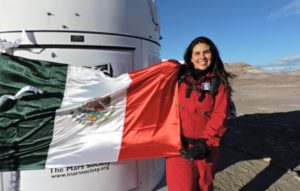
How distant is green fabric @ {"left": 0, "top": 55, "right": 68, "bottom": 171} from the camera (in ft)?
12.6

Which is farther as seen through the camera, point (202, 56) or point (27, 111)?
point (27, 111)

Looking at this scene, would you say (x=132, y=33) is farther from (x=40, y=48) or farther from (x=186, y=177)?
(x=186, y=177)

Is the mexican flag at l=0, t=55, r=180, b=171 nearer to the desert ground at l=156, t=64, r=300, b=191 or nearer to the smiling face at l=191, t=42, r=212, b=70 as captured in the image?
the smiling face at l=191, t=42, r=212, b=70

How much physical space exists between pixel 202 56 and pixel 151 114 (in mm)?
896

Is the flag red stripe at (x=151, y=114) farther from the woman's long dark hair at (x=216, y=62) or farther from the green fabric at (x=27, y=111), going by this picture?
the green fabric at (x=27, y=111)

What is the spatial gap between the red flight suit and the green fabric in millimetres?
1252

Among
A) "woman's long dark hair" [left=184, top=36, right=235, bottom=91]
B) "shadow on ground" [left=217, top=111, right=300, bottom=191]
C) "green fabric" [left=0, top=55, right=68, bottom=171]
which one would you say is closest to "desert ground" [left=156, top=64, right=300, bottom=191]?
"shadow on ground" [left=217, top=111, right=300, bottom=191]

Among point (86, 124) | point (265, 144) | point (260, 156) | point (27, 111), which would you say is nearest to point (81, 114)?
point (86, 124)

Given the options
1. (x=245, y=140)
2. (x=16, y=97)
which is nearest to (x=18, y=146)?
(x=16, y=97)

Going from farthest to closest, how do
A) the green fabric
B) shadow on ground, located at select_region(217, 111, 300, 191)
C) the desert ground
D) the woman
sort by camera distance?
shadow on ground, located at select_region(217, 111, 300, 191), the desert ground, the green fabric, the woman

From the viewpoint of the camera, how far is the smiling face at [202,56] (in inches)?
147

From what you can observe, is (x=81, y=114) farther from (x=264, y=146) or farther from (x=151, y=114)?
(x=264, y=146)

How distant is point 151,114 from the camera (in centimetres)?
424

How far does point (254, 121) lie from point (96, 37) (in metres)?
8.12
